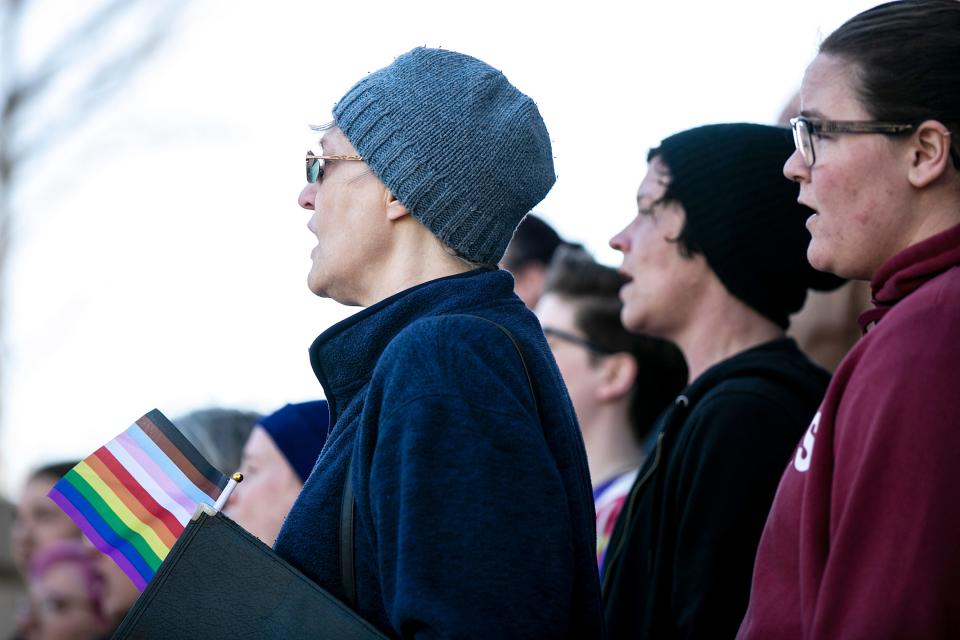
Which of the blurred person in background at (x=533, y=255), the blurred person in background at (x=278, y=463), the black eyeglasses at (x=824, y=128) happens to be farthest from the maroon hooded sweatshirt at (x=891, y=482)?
the blurred person in background at (x=533, y=255)

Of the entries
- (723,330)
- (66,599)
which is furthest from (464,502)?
(66,599)

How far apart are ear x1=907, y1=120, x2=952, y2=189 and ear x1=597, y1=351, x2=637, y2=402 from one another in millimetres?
2638

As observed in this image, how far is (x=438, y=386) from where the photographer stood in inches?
85.0

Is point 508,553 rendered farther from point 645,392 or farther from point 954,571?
point 645,392

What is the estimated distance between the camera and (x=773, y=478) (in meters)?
3.14

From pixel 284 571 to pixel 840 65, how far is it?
1465mm

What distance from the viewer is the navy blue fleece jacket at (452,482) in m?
2.05

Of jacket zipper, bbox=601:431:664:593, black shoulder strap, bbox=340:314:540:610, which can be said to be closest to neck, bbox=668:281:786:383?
jacket zipper, bbox=601:431:664:593

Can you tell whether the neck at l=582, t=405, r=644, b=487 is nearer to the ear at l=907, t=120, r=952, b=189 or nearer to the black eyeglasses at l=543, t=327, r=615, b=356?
the black eyeglasses at l=543, t=327, r=615, b=356

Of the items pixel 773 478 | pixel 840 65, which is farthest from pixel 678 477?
pixel 840 65

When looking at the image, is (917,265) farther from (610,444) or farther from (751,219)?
(610,444)

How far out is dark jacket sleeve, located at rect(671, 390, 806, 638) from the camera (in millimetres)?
3004

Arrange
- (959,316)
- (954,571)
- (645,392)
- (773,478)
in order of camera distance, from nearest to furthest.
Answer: (954,571) < (959,316) < (773,478) < (645,392)

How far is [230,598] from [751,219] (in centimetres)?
213
